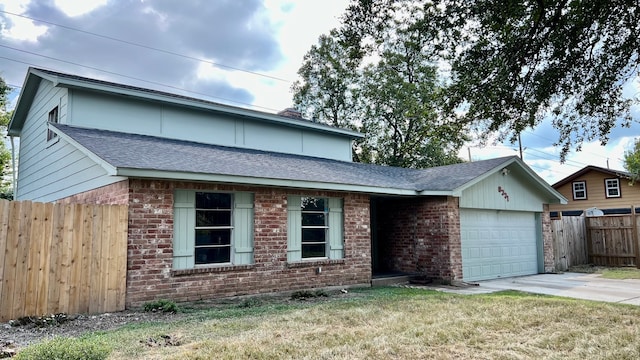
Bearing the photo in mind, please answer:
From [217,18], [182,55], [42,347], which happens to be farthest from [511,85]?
[182,55]

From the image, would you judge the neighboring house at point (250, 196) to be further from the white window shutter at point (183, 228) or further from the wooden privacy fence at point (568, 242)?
the wooden privacy fence at point (568, 242)

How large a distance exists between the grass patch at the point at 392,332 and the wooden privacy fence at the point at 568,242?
8.63 metres

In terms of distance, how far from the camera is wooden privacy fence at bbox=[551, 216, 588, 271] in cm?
1631

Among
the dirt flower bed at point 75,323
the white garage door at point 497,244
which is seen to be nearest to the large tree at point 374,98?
the white garage door at point 497,244

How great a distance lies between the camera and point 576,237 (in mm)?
17641

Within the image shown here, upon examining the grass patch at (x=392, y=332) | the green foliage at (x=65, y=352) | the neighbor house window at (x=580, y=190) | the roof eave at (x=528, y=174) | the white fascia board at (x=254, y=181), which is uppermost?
the neighbor house window at (x=580, y=190)

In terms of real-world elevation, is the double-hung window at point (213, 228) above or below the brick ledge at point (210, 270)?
above

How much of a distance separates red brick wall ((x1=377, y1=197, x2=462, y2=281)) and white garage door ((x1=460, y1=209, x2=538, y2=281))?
25.0 inches

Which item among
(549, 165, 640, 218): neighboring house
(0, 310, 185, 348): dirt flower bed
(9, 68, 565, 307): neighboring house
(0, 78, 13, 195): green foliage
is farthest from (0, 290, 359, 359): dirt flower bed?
(549, 165, 640, 218): neighboring house

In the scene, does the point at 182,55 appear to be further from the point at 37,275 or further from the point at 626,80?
the point at 626,80

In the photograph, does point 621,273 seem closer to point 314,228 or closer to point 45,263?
point 314,228

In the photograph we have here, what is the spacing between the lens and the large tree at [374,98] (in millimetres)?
27703

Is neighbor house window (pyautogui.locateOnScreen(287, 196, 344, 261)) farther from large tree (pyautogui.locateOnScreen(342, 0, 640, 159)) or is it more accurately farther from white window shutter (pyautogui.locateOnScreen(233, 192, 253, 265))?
large tree (pyautogui.locateOnScreen(342, 0, 640, 159))

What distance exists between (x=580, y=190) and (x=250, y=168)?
26.6 metres
